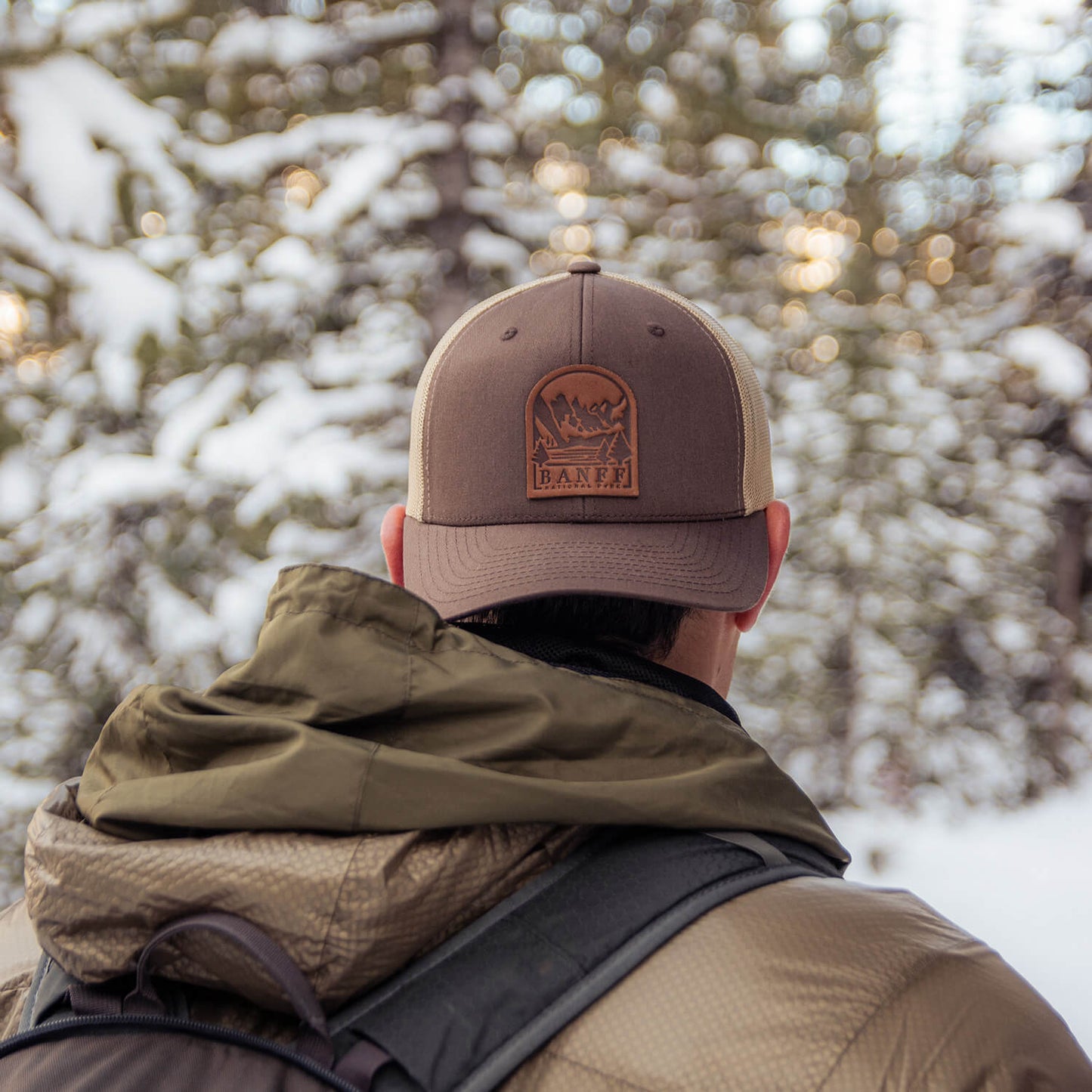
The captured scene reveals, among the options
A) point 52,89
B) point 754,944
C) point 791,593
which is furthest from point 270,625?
point 791,593

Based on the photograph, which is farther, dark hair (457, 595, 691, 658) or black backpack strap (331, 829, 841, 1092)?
dark hair (457, 595, 691, 658)

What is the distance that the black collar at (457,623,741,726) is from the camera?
128 cm

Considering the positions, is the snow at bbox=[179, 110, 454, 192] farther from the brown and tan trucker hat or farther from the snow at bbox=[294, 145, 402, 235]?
the brown and tan trucker hat

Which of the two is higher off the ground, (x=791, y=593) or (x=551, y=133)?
(x=551, y=133)

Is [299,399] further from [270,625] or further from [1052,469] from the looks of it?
[1052,469]

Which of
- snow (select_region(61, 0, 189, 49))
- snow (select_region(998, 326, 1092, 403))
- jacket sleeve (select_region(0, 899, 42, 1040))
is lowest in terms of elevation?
jacket sleeve (select_region(0, 899, 42, 1040))

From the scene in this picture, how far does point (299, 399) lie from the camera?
5.18 meters

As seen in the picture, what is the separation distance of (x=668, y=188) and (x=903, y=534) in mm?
3705

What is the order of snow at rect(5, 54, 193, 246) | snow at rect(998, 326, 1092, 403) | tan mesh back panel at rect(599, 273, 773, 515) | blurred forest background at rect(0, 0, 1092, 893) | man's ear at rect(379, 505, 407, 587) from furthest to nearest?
1. snow at rect(998, 326, 1092, 403)
2. blurred forest background at rect(0, 0, 1092, 893)
3. snow at rect(5, 54, 193, 246)
4. man's ear at rect(379, 505, 407, 587)
5. tan mesh back panel at rect(599, 273, 773, 515)

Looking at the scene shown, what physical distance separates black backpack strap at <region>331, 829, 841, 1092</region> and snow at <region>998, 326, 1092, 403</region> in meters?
7.99

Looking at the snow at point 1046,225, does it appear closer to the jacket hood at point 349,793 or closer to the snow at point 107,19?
the snow at point 107,19

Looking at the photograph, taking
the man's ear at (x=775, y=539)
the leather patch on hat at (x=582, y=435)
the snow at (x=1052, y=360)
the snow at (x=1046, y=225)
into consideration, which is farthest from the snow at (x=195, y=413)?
the snow at (x=1046, y=225)

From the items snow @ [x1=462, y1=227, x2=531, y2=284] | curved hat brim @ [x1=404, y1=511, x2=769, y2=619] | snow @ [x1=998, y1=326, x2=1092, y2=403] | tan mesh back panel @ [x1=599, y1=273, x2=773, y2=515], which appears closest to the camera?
curved hat brim @ [x1=404, y1=511, x2=769, y2=619]

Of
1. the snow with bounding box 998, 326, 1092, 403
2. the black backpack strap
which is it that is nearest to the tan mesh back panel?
the black backpack strap
